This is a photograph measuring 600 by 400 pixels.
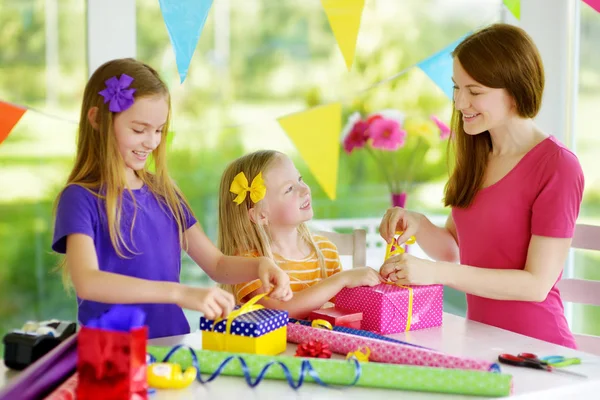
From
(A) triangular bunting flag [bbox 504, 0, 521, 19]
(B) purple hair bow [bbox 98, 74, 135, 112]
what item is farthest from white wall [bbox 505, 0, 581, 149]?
(B) purple hair bow [bbox 98, 74, 135, 112]

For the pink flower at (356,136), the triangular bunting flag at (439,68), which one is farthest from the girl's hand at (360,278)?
the triangular bunting flag at (439,68)

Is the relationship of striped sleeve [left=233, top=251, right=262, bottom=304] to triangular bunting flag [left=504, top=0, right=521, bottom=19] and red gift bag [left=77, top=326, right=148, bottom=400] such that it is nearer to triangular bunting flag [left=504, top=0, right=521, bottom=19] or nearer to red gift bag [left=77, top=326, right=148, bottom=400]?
red gift bag [left=77, top=326, right=148, bottom=400]

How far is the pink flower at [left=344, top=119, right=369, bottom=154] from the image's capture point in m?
2.75

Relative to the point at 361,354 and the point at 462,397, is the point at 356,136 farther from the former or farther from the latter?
the point at 462,397

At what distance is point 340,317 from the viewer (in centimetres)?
149

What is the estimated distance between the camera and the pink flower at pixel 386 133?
9.12 ft

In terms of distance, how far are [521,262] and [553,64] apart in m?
1.10

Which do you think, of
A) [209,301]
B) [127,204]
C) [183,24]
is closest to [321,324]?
[209,301]

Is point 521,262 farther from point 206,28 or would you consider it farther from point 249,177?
point 206,28

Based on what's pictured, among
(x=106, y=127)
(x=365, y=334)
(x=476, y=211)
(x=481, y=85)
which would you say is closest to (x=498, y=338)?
(x=365, y=334)

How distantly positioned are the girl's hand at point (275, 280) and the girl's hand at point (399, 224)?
1.27 ft

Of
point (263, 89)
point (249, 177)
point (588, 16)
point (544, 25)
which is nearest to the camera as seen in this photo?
point (249, 177)

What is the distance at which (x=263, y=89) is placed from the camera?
3160 mm

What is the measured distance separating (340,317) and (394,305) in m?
0.11
